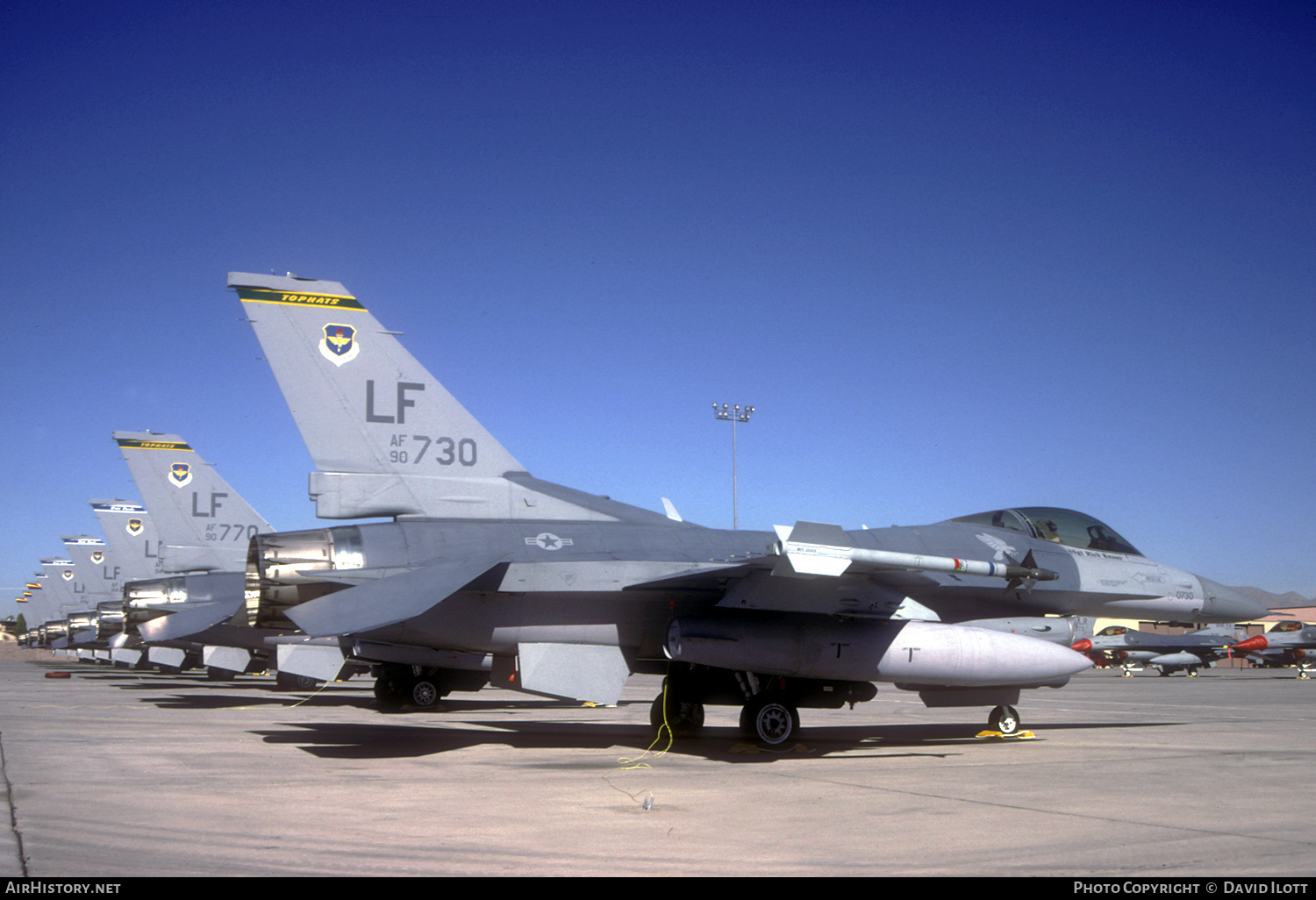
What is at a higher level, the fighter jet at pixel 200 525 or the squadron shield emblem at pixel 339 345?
the squadron shield emblem at pixel 339 345

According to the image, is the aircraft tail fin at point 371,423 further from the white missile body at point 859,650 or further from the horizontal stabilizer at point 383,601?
the white missile body at point 859,650

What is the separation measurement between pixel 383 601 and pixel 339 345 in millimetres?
3538

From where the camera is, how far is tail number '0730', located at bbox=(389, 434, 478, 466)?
10.8 m

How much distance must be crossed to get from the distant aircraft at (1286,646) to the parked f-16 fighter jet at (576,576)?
113 ft

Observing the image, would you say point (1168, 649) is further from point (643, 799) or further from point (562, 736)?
point (643, 799)

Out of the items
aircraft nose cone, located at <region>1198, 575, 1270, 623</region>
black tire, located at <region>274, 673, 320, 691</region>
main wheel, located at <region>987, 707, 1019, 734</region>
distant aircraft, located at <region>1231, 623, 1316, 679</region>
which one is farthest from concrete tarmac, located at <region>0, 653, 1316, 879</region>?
distant aircraft, located at <region>1231, 623, 1316, 679</region>

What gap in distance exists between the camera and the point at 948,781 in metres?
8.28

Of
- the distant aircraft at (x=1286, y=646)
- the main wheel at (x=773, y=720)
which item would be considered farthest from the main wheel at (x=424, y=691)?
the distant aircraft at (x=1286, y=646)

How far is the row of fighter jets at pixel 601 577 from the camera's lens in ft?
31.7

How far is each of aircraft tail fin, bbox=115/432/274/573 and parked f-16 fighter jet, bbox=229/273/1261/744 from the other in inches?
531

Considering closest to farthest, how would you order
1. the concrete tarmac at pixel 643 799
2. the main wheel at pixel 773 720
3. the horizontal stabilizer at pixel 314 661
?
the concrete tarmac at pixel 643 799 → the main wheel at pixel 773 720 → the horizontal stabilizer at pixel 314 661

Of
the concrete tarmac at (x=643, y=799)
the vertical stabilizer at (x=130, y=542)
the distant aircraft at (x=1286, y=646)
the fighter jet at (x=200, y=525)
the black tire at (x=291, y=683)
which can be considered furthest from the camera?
the distant aircraft at (x=1286, y=646)

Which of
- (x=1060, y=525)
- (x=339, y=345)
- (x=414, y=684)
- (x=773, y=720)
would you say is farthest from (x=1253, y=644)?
(x=339, y=345)

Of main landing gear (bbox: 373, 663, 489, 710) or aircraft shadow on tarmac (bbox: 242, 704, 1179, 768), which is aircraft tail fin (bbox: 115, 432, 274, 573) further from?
aircraft shadow on tarmac (bbox: 242, 704, 1179, 768)
